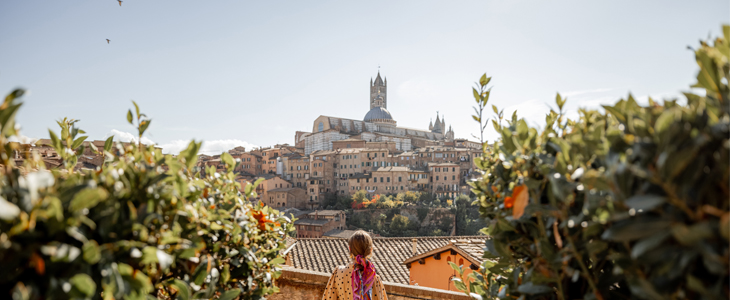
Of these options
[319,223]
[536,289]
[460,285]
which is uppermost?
[536,289]

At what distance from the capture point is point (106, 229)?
824 millimetres

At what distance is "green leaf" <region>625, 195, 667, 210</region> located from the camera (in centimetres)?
68

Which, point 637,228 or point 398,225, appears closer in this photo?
point 637,228

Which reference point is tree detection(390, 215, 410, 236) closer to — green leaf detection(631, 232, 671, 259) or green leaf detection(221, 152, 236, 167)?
green leaf detection(221, 152, 236, 167)

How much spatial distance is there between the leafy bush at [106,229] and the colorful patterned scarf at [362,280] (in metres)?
1.52

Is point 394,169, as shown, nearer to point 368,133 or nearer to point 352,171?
point 352,171

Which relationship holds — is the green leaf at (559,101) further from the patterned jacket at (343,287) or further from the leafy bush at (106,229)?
the patterned jacket at (343,287)

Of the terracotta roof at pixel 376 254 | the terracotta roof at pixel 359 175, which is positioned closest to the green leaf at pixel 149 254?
the terracotta roof at pixel 376 254

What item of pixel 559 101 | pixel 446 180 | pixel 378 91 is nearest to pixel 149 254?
pixel 559 101

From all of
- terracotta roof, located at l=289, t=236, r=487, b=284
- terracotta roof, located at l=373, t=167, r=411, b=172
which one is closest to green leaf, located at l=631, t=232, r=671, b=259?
terracotta roof, located at l=289, t=236, r=487, b=284

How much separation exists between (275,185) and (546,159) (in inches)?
1679

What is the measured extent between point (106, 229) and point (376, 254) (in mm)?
12274

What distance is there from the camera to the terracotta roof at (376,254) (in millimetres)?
10969

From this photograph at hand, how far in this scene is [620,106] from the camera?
93cm
